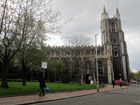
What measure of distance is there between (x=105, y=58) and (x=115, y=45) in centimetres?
1199

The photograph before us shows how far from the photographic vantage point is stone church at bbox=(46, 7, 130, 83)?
39250mm

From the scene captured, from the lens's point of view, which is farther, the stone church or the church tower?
the church tower

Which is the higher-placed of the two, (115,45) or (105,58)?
(115,45)

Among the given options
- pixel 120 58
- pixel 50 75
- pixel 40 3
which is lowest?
pixel 50 75

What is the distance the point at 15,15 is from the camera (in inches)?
545

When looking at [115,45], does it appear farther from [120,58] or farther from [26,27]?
[26,27]

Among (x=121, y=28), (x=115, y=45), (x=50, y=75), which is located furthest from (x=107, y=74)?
(x=121, y=28)

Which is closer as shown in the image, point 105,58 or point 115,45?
point 105,58

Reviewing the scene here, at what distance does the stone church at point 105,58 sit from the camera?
129 feet

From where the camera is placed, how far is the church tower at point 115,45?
45.7 meters

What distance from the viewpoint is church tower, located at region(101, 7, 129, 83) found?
150ft

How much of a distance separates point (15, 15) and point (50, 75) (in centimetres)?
3065

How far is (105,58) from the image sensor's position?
41000mm

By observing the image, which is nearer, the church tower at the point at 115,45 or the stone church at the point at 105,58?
the stone church at the point at 105,58
